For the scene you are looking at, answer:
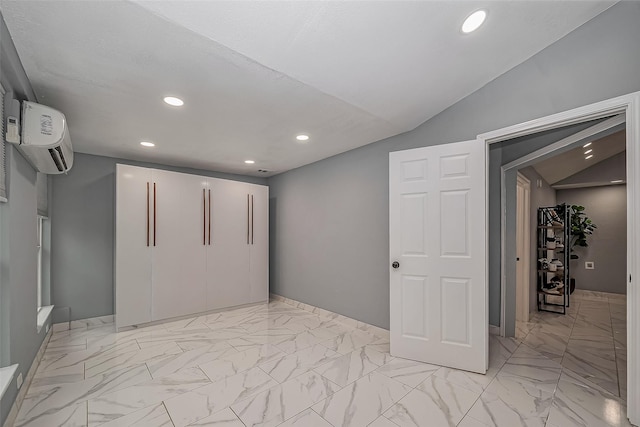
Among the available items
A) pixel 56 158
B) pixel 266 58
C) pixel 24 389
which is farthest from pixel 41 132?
pixel 24 389

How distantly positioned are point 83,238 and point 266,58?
144 inches

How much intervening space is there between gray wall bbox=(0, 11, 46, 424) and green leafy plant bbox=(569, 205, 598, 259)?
7.84m

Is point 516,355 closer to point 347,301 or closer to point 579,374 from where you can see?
point 579,374

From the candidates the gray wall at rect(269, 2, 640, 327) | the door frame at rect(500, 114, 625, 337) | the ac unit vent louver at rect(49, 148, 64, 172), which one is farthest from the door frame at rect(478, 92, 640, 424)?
the ac unit vent louver at rect(49, 148, 64, 172)

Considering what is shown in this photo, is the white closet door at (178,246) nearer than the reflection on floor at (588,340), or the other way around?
the reflection on floor at (588,340)

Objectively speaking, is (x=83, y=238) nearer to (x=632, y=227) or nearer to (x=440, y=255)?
(x=440, y=255)

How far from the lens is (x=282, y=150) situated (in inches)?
148

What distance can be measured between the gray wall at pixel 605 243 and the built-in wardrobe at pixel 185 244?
641 centimetres

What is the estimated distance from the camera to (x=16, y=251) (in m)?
1.88

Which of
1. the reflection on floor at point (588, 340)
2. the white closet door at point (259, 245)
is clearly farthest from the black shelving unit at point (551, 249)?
the white closet door at point (259, 245)

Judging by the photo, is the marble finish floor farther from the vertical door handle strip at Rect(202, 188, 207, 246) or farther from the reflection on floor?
the vertical door handle strip at Rect(202, 188, 207, 246)

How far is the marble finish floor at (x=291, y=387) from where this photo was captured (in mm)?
1860

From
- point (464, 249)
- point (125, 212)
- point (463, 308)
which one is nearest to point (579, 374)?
point (463, 308)

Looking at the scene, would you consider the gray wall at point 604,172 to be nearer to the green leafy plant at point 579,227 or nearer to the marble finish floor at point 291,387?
the green leafy plant at point 579,227
